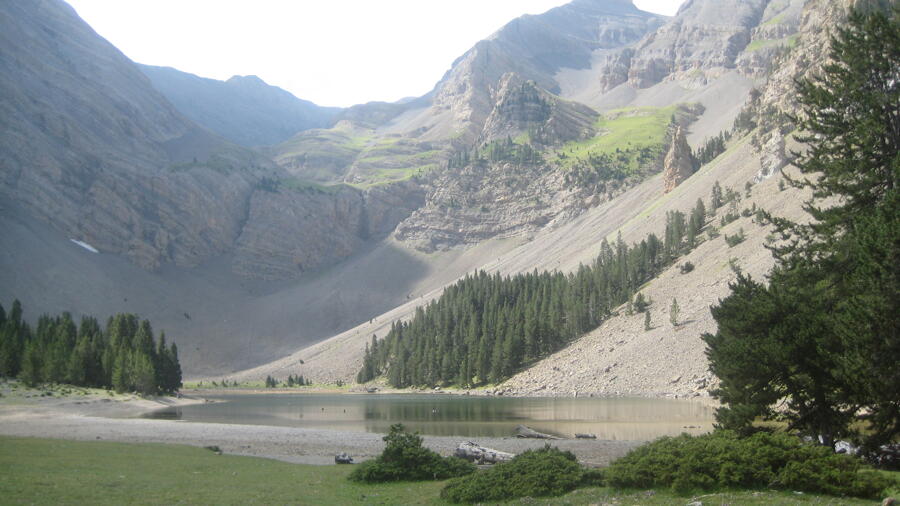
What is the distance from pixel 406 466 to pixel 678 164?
179 meters

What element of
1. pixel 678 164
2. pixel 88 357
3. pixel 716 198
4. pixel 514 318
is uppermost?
pixel 678 164

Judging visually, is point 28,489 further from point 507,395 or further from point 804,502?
point 507,395

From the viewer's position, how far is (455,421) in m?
61.2

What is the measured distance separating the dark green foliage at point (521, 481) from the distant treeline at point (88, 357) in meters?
69.2

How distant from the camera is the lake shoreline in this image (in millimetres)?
37562

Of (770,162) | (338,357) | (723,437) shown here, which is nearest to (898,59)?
(723,437)

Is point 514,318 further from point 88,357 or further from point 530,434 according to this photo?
point 530,434

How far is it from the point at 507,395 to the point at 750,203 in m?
59.7

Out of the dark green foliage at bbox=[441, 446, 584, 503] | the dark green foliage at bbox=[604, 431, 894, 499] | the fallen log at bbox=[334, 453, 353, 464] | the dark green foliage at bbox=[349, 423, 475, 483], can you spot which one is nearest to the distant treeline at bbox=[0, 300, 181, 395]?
the fallen log at bbox=[334, 453, 353, 464]

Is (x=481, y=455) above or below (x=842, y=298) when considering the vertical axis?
below

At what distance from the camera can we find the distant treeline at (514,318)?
12038 cm

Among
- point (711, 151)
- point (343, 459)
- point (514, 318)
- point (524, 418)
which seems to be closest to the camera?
point (343, 459)

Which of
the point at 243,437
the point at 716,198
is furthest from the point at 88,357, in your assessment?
the point at 716,198

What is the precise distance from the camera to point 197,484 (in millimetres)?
24578
